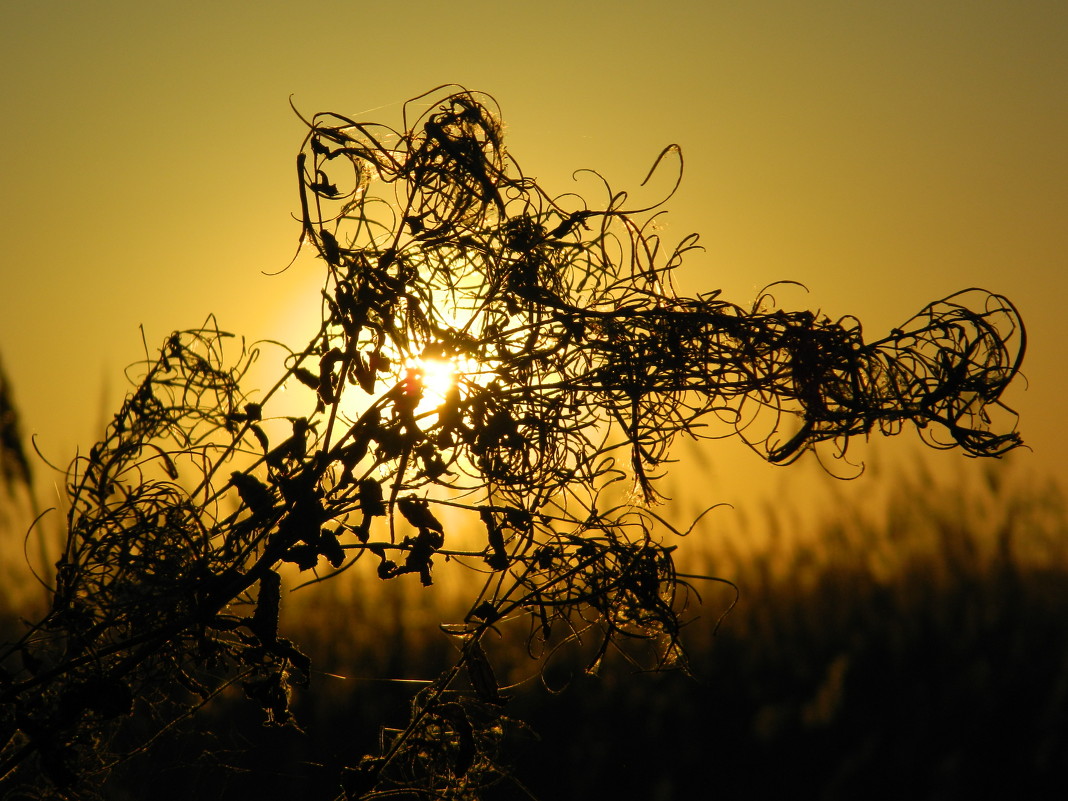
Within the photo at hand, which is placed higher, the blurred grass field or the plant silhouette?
the plant silhouette

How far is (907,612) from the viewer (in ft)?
10.3

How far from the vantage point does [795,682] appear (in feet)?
9.64

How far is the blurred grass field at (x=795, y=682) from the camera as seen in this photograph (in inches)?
104

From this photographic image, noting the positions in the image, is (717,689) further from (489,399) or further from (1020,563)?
(489,399)

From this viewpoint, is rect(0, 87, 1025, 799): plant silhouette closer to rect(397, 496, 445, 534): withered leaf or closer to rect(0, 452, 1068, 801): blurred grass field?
rect(397, 496, 445, 534): withered leaf

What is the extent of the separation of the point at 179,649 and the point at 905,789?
2.21 meters

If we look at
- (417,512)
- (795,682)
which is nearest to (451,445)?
(417,512)

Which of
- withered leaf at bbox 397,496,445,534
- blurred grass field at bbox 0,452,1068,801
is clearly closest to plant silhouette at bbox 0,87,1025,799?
withered leaf at bbox 397,496,445,534

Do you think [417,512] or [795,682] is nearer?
[417,512]

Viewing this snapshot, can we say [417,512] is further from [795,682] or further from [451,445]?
[795,682]

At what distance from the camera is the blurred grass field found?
2.65 metres

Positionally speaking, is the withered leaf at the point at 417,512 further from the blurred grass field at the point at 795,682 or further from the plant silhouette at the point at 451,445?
the blurred grass field at the point at 795,682

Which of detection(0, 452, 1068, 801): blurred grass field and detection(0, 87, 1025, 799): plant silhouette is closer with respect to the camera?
detection(0, 87, 1025, 799): plant silhouette

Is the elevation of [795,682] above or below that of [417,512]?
below
